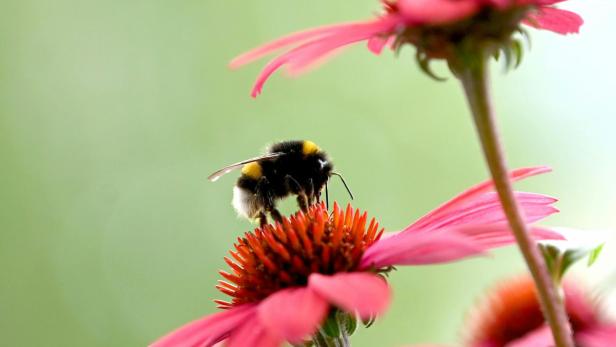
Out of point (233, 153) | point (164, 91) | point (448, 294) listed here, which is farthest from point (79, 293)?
point (448, 294)

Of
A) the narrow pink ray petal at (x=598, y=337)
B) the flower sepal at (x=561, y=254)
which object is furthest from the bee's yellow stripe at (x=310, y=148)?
the flower sepal at (x=561, y=254)

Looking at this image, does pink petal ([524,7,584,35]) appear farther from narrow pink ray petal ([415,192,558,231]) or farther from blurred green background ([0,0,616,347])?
blurred green background ([0,0,616,347])

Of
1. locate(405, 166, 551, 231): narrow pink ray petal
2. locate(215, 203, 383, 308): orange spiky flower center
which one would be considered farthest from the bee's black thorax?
locate(405, 166, 551, 231): narrow pink ray petal

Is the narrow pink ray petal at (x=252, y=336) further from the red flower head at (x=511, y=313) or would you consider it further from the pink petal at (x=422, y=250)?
the red flower head at (x=511, y=313)

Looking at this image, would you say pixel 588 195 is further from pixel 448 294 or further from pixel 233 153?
pixel 233 153

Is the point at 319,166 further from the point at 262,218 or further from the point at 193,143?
the point at 193,143

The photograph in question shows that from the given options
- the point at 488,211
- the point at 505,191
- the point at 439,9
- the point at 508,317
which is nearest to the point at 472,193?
the point at 488,211
